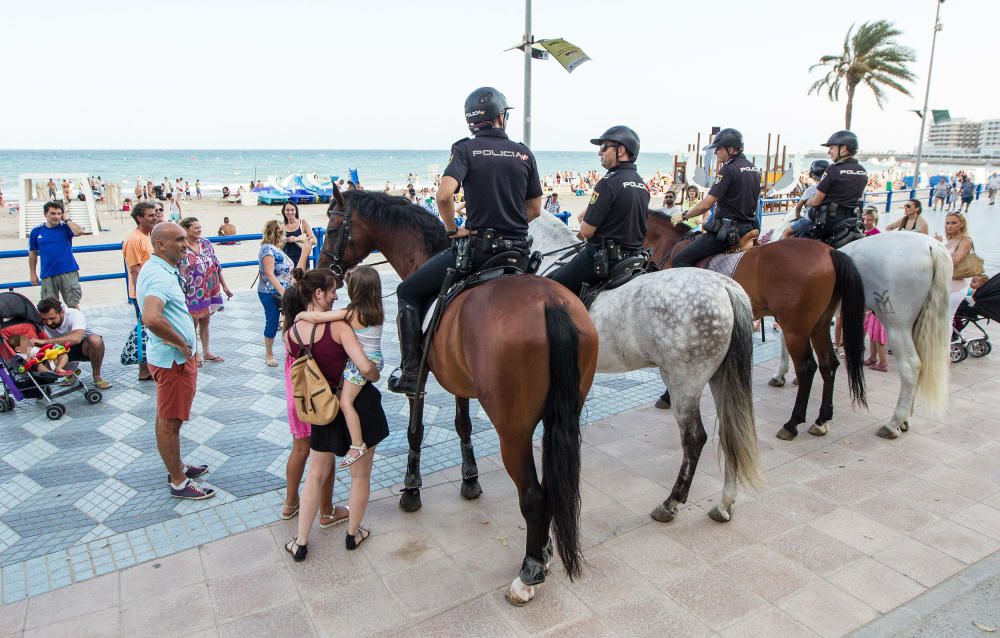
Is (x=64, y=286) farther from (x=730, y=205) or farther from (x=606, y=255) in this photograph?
(x=730, y=205)

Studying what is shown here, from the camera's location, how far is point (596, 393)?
6699mm

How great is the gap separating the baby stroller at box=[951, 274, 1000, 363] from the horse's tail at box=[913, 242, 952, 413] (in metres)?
2.49

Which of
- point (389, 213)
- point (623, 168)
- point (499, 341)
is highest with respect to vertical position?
point (623, 168)

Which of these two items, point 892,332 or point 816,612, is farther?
point 892,332

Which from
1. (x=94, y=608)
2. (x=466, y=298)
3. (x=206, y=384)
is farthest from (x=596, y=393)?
(x=94, y=608)

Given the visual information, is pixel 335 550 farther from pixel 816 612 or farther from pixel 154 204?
pixel 154 204

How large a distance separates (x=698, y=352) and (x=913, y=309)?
2829 millimetres

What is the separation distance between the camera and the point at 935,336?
5.51m

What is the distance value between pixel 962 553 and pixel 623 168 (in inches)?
130

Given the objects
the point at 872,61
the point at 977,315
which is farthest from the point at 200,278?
the point at 872,61

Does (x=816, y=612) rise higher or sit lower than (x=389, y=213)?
lower

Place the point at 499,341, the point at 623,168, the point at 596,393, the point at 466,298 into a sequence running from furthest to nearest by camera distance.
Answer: the point at 596,393
the point at 623,168
the point at 466,298
the point at 499,341

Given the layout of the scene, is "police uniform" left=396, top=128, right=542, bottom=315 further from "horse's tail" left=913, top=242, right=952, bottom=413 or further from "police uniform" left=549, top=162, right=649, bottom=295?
"horse's tail" left=913, top=242, right=952, bottom=413

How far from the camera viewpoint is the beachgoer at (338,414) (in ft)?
11.9
